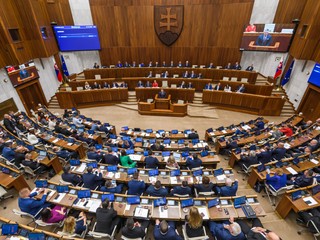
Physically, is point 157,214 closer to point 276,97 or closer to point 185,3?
point 276,97

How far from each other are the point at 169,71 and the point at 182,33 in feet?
11.6

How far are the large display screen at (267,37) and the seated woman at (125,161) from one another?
41.9 feet

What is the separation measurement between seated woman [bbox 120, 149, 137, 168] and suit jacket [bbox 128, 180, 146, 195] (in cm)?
128

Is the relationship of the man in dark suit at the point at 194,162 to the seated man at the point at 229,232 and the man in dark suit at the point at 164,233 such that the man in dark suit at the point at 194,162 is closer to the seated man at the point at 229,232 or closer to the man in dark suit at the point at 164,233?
the seated man at the point at 229,232

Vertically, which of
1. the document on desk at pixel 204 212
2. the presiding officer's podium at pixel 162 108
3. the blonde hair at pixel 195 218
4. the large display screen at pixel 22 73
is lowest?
the presiding officer's podium at pixel 162 108

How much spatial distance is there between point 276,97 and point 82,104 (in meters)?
13.5

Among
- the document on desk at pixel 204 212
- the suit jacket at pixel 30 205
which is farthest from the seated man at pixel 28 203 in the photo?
the document on desk at pixel 204 212

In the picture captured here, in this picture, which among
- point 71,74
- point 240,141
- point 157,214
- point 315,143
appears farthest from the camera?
point 71,74

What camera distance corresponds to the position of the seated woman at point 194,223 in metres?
3.73

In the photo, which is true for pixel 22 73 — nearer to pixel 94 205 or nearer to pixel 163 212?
pixel 94 205

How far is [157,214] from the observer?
4469 millimetres

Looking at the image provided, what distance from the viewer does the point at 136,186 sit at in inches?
203

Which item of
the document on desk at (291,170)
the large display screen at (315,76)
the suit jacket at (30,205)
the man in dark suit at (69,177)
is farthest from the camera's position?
the large display screen at (315,76)

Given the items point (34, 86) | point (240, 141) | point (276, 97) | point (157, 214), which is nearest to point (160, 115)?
point (240, 141)
